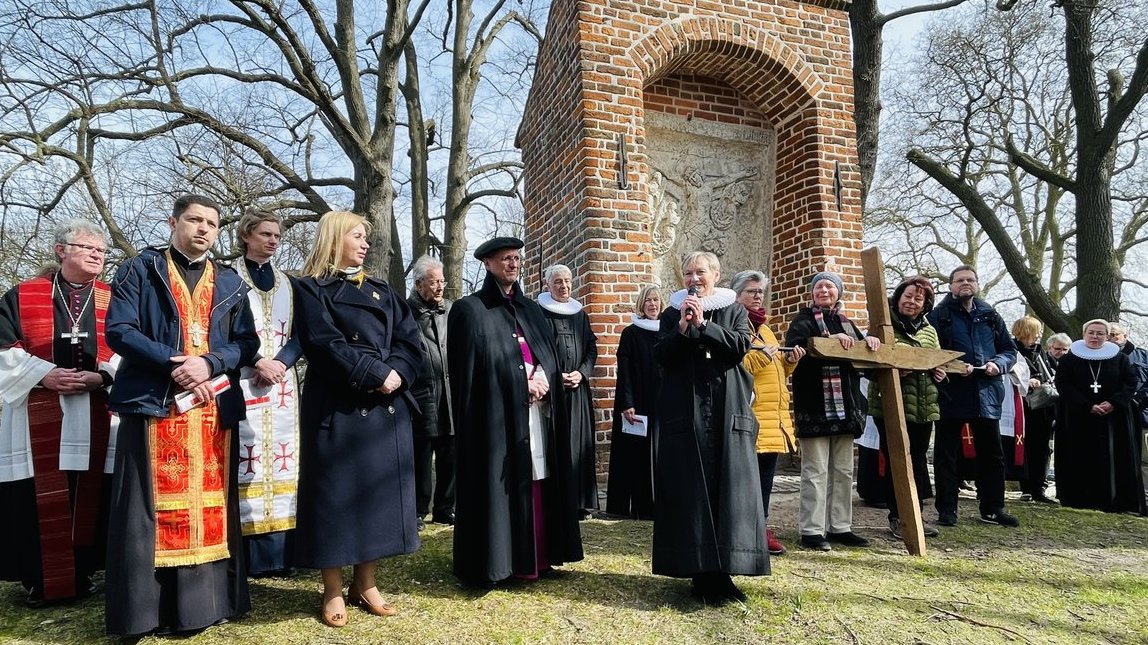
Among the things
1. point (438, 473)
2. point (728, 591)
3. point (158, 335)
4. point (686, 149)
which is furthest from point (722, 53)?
point (158, 335)

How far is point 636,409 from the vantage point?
557cm

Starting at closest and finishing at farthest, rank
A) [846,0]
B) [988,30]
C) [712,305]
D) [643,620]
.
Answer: [643,620]
[712,305]
[846,0]
[988,30]

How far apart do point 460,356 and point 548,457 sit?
0.74 meters

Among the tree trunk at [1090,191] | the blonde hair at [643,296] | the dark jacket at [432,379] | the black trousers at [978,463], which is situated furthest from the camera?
the tree trunk at [1090,191]

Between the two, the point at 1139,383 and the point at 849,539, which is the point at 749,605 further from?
the point at 1139,383

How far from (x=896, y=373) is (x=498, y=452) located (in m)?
2.52

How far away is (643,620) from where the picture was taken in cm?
336

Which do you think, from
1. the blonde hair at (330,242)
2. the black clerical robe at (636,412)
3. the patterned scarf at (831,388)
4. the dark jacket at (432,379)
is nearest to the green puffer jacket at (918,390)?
the patterned scarf at (831,388)

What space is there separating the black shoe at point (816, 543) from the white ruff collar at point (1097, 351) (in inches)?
140

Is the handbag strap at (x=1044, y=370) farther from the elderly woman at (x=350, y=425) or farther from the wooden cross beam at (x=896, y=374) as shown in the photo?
the elderly woman at (x=350, y=425)

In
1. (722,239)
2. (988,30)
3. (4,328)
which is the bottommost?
(4,328)

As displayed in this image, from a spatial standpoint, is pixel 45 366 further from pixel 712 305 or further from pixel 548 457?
pixel 712 305

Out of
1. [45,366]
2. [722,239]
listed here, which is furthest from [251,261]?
[722,239]

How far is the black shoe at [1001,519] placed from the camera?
538 cm
